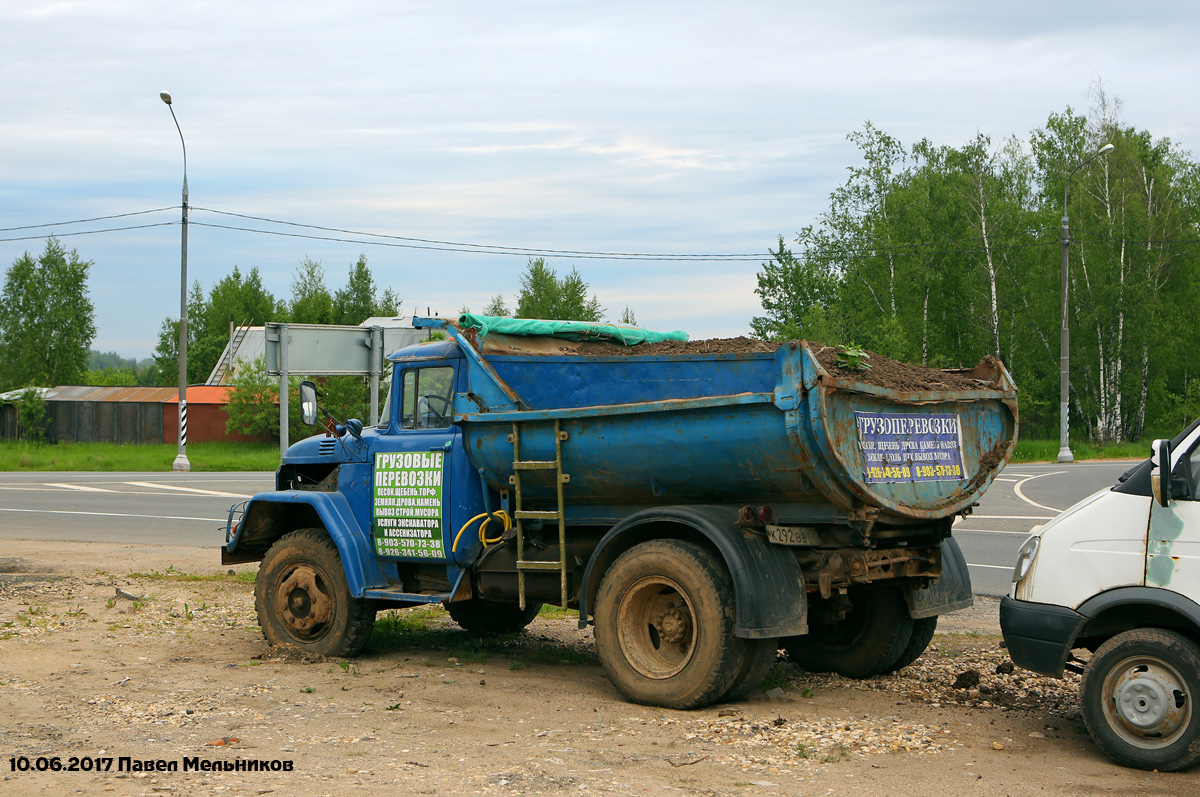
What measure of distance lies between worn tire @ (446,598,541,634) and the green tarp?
2.27 metres

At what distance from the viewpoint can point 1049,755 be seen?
5.30 meters

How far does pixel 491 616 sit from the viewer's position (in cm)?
860

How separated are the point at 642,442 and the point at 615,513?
0.70 m

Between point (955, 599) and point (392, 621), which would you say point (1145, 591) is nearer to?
point (955, 599)

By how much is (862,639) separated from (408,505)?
326 centimetres

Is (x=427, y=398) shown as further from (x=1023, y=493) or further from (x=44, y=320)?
(x=44, y=320)

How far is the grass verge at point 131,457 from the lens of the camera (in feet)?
108

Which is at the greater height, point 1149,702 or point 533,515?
point 533,515

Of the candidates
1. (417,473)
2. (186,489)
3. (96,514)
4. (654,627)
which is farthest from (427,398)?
(186,489)

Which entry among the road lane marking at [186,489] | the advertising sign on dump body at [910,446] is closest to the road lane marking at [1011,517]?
the advertising sign on dump body at [910,446]

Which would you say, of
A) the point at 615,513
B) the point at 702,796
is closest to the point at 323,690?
the point at 615,513

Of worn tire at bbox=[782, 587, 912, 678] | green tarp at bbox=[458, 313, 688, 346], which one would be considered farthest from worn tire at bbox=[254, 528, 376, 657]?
worn tire at bbox=[782, 587, 912, 678]

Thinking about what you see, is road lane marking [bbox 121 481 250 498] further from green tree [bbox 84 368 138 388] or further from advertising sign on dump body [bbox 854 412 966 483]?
green tree [bbox 84 368 138 388]

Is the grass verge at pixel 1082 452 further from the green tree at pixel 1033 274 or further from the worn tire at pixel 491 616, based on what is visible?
the worn tire at pixel 491 616
